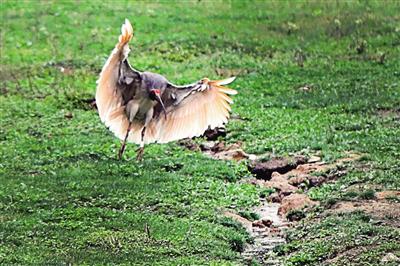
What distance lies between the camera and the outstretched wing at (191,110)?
1703cm

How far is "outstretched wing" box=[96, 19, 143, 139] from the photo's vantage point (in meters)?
16.4

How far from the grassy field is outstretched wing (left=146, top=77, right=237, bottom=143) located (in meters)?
0.88

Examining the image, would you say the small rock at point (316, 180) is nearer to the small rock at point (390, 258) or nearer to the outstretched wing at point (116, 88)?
the outstretched wing at point (116, 88)

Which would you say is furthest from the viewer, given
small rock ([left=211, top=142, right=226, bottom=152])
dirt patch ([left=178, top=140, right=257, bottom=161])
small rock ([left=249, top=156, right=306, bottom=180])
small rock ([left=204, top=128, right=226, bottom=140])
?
small rock ([left=204, top=128, right=226, bottom=140])

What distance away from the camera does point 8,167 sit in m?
18.6

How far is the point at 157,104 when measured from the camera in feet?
57.6

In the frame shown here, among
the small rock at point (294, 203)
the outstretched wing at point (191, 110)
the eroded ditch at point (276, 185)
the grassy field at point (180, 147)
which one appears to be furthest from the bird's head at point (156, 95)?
the small rock at point (294, 203)

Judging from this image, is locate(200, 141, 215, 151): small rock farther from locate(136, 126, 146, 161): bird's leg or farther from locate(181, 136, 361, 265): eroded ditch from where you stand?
locate(136, 126, 146, 161): bird's leg

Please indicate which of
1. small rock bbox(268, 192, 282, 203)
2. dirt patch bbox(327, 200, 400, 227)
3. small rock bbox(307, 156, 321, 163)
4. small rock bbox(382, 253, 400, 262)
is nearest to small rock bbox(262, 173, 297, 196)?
small rock bbox(268, 192, 282, 203)

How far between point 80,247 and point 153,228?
61.2 inches

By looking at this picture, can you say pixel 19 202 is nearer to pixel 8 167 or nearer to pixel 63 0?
pixel 8 167

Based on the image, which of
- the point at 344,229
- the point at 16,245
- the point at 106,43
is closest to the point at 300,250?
the point at 344,229

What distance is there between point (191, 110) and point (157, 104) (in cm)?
65

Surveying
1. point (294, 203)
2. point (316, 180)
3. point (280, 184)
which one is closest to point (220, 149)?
point (280, 184)
